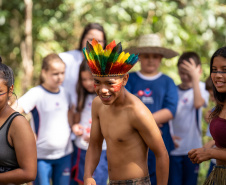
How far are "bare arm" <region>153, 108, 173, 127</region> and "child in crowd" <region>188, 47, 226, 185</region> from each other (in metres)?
1.23

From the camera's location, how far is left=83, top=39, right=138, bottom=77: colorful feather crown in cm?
269

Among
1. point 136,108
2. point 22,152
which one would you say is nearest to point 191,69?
point 136,108

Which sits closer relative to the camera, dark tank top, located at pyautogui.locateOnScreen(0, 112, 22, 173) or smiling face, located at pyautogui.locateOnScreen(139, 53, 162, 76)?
dark tank top, located at pyautogui.locateOnScreen(0, 112, 22, 173)

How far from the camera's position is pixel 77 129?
4410 millimetres

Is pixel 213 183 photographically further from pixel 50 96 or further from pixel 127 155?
pixel 50 96

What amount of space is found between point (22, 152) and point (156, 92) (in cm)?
208

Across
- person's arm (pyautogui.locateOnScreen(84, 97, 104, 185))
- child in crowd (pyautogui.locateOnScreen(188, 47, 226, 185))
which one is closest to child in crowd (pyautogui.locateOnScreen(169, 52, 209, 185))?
child in crowd (pyautogui.locateOnScreen(188, 47, 226, 185))

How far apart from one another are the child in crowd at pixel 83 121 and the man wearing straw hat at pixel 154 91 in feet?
1.58

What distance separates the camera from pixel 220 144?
2.82 meters

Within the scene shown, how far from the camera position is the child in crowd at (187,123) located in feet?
15.3

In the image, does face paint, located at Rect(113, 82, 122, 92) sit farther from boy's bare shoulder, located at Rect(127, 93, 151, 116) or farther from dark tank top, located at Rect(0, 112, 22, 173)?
dark tank top, located at Rect(0, 112, 22, 173)

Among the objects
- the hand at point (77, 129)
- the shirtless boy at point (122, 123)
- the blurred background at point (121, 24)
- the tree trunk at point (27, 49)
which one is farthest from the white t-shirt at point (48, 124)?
the tree trunk at point (27, 49)

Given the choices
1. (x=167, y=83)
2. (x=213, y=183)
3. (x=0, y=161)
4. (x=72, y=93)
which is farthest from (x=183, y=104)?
(x=0, y=161)

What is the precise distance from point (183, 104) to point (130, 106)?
84.9 inches
